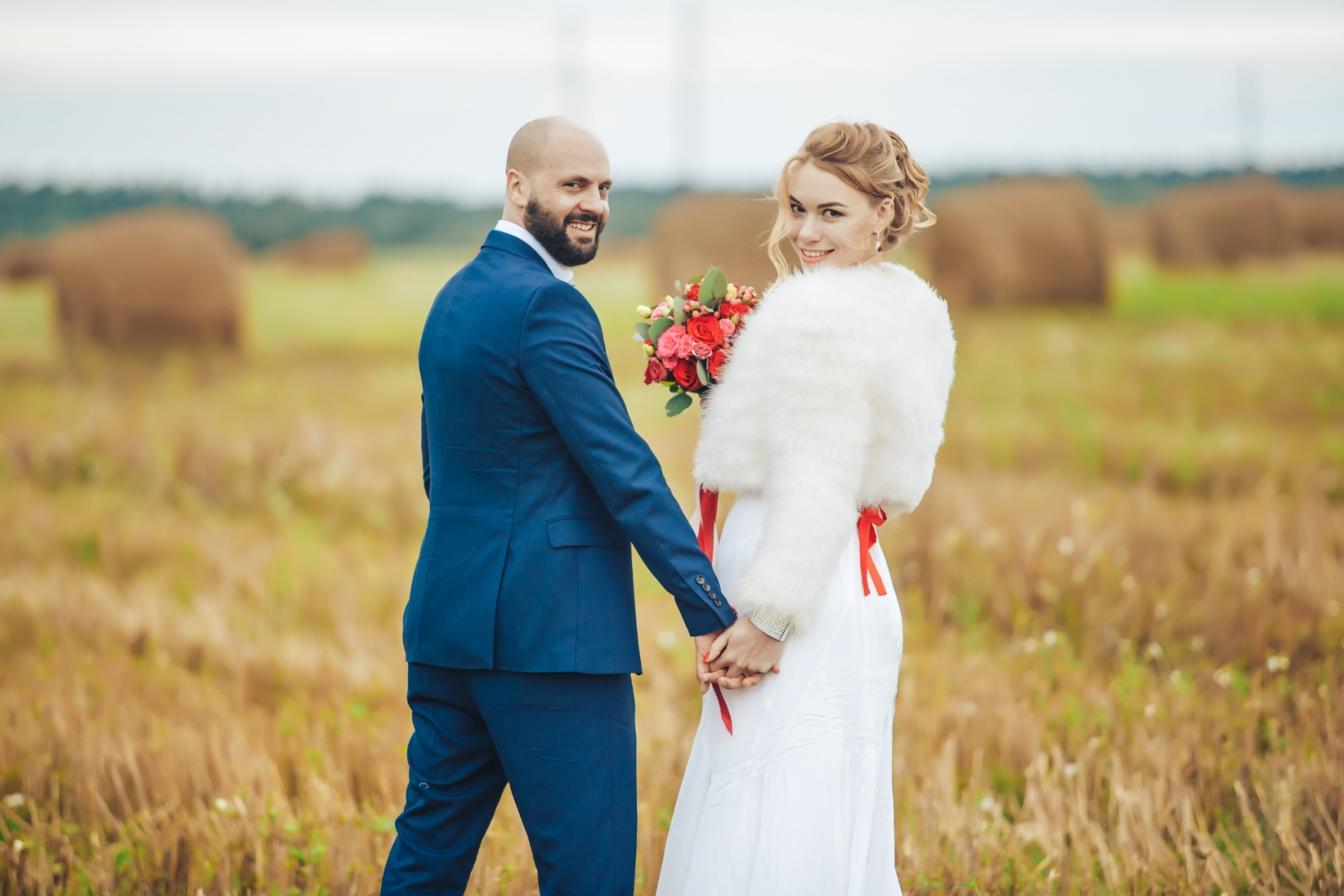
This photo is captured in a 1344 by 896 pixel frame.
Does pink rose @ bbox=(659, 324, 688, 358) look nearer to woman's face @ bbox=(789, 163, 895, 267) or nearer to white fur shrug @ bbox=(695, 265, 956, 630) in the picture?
white fur shrug @ bbox=(695, 265, 956, 630)

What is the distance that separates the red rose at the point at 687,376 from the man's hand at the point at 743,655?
0.65m

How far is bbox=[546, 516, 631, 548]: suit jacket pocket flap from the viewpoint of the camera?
2492 mm

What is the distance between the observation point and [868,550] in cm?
273

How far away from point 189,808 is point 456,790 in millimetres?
1827

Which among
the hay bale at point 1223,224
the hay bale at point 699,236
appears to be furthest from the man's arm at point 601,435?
the hay bale at point 1223,224

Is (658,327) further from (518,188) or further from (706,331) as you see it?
(518,188)

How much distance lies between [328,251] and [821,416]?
36.2m

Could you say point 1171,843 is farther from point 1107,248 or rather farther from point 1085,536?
point 1107,248

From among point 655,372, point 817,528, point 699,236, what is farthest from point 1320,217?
point 817,528

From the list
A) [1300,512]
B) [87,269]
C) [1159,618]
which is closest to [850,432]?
[1159,618]

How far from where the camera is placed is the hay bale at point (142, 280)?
573 inches

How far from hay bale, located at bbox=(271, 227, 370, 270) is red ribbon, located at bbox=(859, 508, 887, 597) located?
108 feet

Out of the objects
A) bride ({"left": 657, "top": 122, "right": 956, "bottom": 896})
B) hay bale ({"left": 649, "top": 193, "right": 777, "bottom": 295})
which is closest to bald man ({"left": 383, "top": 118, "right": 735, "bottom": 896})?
bride ({"left": 657, "top": 122, "right": 956, "bottom": 896})

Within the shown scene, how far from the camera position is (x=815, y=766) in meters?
2.59
